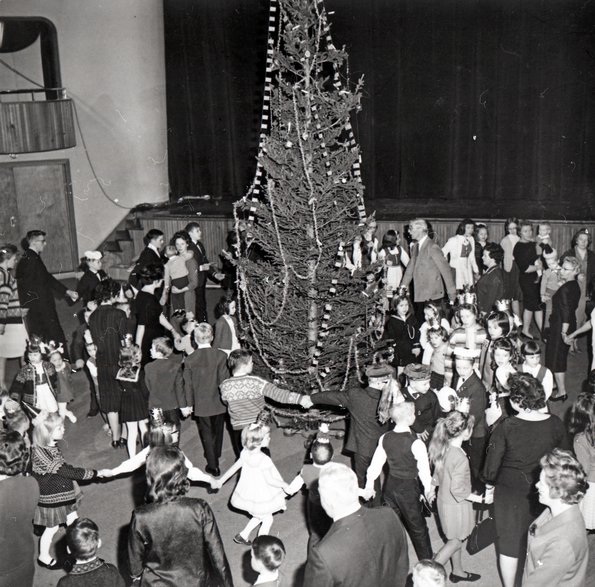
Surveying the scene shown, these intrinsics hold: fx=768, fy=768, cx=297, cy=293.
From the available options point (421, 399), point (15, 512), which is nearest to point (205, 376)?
point (421, 399)

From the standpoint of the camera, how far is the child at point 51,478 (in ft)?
18.4

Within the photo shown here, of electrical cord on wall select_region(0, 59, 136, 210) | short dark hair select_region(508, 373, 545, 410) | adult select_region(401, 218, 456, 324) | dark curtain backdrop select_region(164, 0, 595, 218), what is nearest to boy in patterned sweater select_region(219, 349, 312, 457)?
short dark hair select_region(508, 373, 545, 410)

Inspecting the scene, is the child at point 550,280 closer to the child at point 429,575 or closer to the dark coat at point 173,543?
the child at point 429,575

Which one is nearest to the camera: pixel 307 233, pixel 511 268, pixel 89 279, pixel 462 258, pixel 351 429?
pixel 351 429

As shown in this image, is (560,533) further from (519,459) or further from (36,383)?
(36,383)

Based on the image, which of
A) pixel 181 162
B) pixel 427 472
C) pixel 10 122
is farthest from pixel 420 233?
pixel 181 162

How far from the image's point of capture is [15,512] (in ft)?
14.9

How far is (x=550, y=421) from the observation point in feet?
16.3

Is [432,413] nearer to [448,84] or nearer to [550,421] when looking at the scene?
[550,421]

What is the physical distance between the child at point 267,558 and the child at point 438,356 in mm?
3261

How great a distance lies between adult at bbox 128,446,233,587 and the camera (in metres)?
4.05

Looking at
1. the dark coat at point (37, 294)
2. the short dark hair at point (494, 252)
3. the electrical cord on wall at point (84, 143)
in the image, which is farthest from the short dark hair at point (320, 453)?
the electrical cord on wall at point (84, 143)

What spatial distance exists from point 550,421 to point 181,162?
39.2 feet

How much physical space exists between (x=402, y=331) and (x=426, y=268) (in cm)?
123
